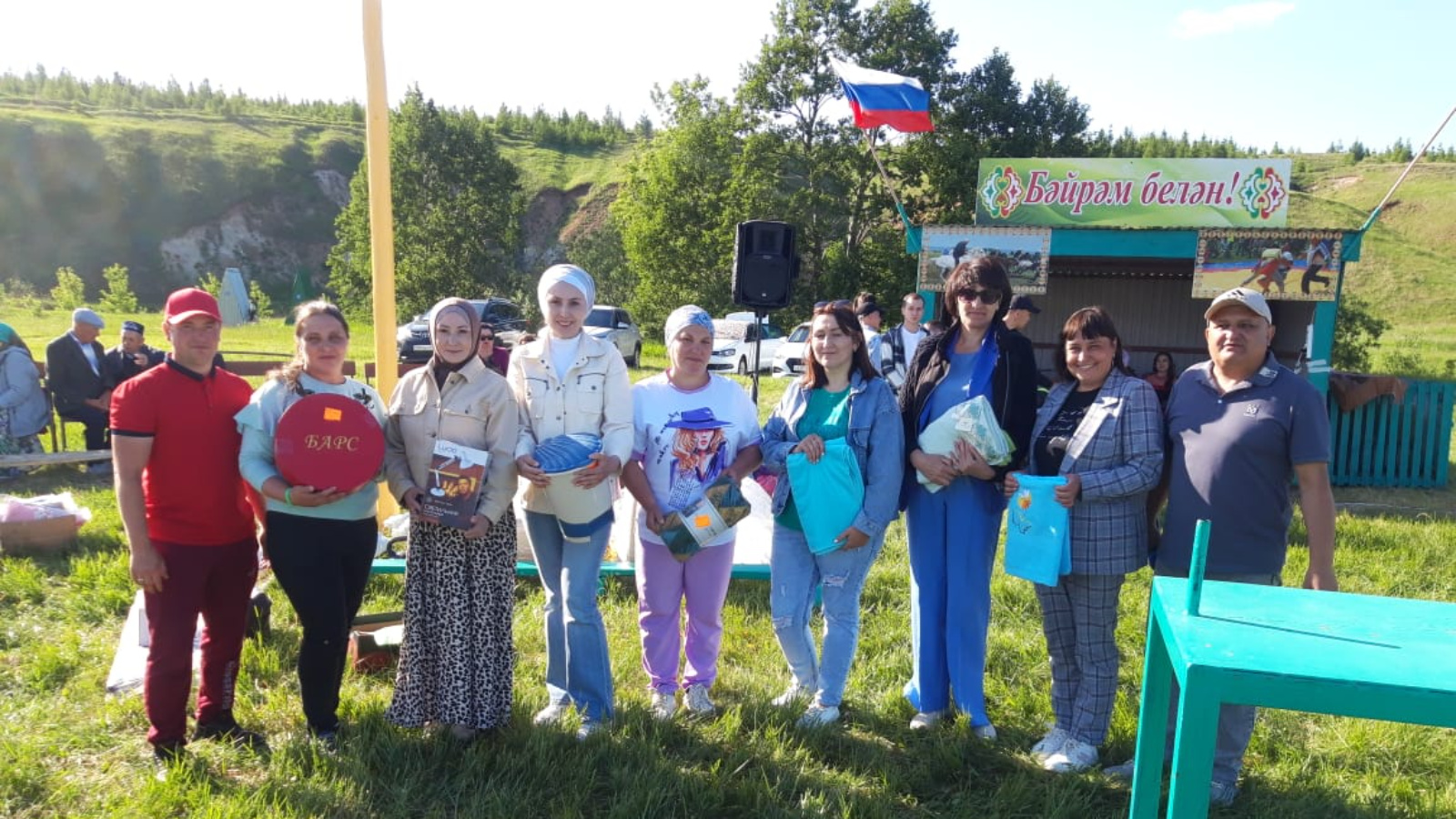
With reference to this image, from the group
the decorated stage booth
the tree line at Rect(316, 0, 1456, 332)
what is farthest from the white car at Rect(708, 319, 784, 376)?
the decorated stage booth

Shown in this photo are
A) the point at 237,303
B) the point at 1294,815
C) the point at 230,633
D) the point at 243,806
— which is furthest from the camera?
the point at 237,303

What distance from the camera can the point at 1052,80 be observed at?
27.4 metres

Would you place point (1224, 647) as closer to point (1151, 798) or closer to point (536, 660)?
point (1151, 798)

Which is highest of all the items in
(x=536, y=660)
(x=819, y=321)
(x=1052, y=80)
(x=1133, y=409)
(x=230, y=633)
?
(x=1052, y=80)

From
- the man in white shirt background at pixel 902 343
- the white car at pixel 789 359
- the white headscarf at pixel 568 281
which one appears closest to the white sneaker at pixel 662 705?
the white headscarf at pixel 568 281

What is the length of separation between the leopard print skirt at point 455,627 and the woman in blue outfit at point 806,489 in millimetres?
1063

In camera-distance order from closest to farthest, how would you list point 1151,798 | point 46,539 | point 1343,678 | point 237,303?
point 1343,678, point 1151,798, point 46,539, point 237,303

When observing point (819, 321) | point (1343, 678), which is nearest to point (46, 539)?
point (819, 321)

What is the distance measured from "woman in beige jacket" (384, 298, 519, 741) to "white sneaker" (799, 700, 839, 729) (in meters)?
1.15

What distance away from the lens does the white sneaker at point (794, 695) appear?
3453mm

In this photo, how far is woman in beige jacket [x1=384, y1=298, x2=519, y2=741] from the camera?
299 centimetres

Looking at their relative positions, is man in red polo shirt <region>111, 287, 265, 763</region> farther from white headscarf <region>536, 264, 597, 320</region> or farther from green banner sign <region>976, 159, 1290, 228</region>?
green banner sign <region>976, 159, 1290, 228</region>

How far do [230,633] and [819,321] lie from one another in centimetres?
247

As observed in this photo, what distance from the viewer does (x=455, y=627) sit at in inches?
122
